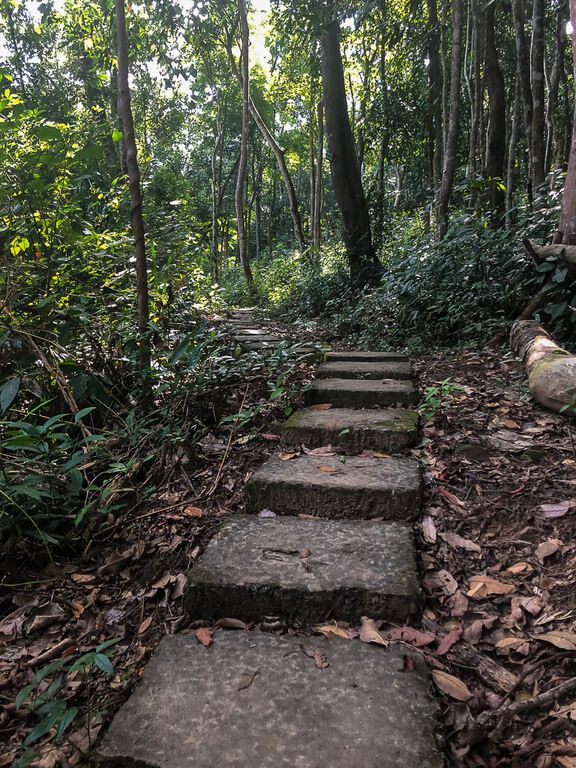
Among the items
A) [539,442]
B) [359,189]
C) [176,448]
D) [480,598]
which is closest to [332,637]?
[480,598]

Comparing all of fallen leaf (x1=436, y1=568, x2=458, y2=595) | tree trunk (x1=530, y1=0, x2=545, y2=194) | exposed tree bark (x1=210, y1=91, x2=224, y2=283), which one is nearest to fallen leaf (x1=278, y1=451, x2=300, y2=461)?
fallen leaf (x1=436, y1=568, x2=458, y2=595)

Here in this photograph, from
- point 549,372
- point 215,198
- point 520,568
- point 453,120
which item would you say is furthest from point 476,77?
point 215,198

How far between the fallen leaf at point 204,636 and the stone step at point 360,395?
5.94 ft

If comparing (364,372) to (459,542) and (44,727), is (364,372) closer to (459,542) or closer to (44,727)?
(459,542)

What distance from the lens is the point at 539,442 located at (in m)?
2.45

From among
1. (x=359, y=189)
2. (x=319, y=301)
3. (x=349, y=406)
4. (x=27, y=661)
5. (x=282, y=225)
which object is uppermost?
(x=282, y=225)

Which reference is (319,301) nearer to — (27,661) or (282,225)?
(27,661)

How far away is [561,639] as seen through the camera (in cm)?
143

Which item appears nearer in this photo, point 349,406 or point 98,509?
point 98,509

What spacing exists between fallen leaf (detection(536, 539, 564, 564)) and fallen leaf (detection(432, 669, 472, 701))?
624 millimetres

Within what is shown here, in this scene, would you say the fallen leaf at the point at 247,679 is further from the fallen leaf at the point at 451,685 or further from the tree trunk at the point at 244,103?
the tree trunk at the point at 244,103

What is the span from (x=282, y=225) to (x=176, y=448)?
29001 mm

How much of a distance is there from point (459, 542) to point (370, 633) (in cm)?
60

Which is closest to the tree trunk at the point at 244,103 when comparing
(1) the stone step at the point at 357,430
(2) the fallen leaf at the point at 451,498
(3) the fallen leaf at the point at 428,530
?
(1) the stone step at the point at 357,430
